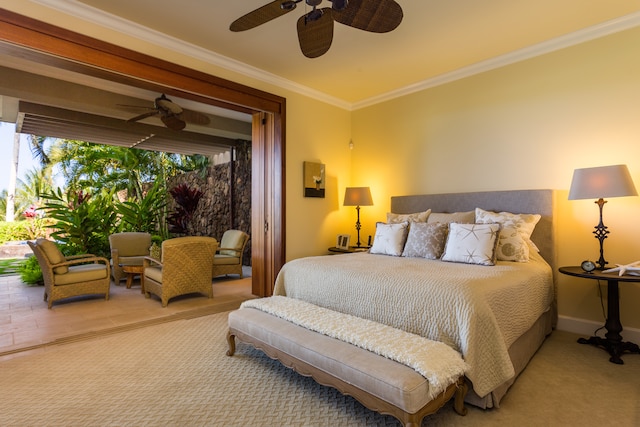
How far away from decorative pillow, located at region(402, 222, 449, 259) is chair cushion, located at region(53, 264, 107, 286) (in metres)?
3.88

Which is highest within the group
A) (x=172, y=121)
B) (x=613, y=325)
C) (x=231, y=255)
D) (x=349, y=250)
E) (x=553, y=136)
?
(x=172, y=121)

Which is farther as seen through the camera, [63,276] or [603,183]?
[63,276]

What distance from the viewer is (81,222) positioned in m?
5.63

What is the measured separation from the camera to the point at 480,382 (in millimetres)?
1838

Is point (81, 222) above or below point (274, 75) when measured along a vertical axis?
below

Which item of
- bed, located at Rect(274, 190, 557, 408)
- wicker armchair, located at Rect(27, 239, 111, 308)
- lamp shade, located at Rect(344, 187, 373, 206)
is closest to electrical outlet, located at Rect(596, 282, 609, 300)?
bed, located at Rect(274, 190, 557, 408)

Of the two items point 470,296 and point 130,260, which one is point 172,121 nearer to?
point 130,260

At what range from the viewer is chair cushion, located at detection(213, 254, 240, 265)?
5.48 metres

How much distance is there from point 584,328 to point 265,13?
3923 mm

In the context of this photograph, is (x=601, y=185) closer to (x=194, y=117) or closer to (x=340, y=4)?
(x=340, y=4)

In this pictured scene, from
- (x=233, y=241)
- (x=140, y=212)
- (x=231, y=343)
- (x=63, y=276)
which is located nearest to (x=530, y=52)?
(x=231, y=343)

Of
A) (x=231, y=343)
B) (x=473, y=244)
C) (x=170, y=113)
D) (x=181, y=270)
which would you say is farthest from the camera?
(x=170, y=113)

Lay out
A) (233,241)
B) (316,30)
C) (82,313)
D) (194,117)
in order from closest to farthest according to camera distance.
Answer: (316,30), (82,313), (194,117), (233,241)

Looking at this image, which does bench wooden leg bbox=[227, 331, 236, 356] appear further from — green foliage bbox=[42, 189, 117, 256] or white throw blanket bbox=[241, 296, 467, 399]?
green foliage bbox=[42, 189, 117, 256]
